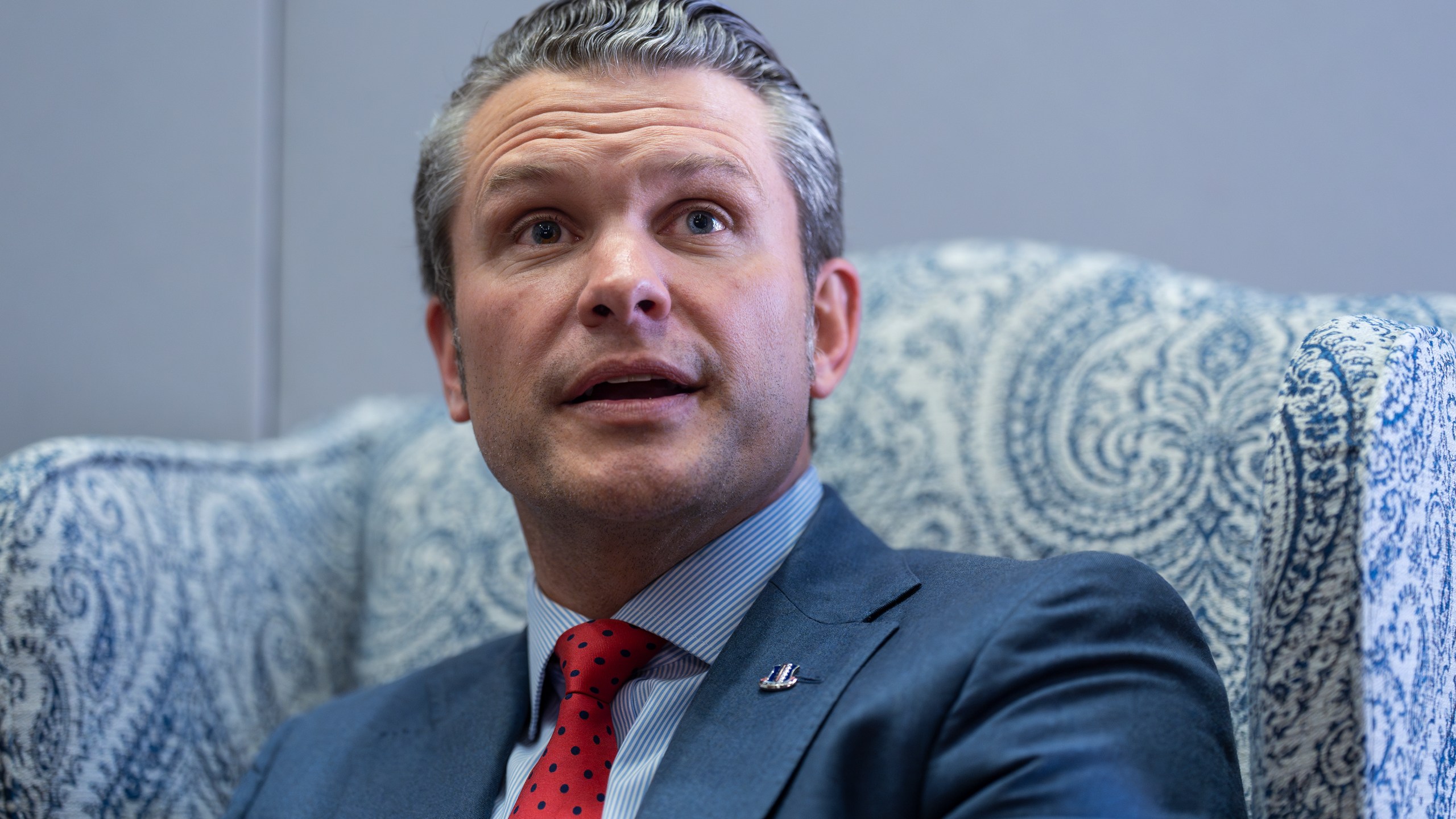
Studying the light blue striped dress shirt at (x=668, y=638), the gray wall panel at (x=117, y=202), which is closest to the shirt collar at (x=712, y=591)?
the light blue striped dress shirt at (x=668, y=638)

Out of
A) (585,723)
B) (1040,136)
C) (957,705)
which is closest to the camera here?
(957,705)

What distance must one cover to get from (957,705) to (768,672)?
0.63 feet

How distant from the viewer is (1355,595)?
751 millimetres

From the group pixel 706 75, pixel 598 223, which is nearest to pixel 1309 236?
pixel 706 75

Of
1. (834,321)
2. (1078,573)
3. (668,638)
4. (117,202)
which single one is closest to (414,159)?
(117,202)

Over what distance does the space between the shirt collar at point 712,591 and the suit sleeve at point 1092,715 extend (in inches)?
11.8

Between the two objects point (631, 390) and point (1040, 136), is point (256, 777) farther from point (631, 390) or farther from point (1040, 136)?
point (1040, 136)

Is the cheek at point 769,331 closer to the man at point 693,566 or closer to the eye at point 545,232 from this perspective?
the man at point 693,566

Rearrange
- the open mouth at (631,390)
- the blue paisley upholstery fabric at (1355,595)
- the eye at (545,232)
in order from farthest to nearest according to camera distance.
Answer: the eye at (545,232)
the open mouth at (631,390)
the blue paisley upholstery fabric at (1355,595)

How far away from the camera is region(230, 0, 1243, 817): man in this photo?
2.86 feet

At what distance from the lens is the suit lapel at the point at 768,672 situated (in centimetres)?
90

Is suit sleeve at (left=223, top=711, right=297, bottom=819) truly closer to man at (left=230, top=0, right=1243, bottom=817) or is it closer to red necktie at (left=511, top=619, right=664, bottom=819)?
man at (left=230, top=0, right=1243, bottom=817)

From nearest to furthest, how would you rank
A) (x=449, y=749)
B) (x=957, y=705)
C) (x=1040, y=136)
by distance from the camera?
(x=957, y=705)
(x=449, y=749)
(x=1040, y=136)

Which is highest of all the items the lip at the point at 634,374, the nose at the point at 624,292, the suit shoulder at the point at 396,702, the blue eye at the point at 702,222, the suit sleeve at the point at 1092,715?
the blue eye at the point at 702,222
